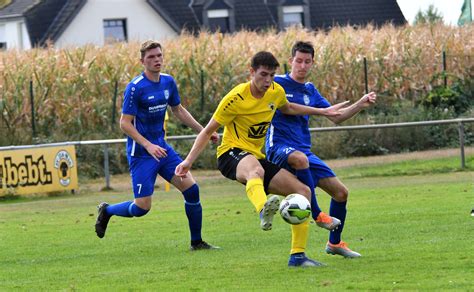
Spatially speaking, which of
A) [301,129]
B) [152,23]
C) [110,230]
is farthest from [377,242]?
[152,23]

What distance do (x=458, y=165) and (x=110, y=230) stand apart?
10400mm

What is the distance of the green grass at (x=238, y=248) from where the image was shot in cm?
1005

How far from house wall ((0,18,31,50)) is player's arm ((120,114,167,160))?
131 feet

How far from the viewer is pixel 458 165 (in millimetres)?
24141

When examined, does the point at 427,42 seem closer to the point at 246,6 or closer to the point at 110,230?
the point at 110,230

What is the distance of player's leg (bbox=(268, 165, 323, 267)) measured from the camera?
1073 cm

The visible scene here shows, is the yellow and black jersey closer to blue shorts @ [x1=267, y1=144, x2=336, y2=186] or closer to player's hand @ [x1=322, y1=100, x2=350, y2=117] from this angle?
blue shorts @ [x1=267, y1=144, x2=336, y2=186]

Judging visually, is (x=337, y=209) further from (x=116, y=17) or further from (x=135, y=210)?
(x=116, y=17)

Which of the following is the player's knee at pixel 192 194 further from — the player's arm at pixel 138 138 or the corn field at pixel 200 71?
the corn field at pixel 200 71

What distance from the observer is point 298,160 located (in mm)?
11484

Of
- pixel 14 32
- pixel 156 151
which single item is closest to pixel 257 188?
pixel 156 151

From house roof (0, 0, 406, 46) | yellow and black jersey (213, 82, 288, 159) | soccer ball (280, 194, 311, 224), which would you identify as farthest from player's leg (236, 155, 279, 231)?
house roof (0, 0, 406, 46)

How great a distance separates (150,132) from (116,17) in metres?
42.6

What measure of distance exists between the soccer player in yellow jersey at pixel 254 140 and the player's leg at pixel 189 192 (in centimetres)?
153
